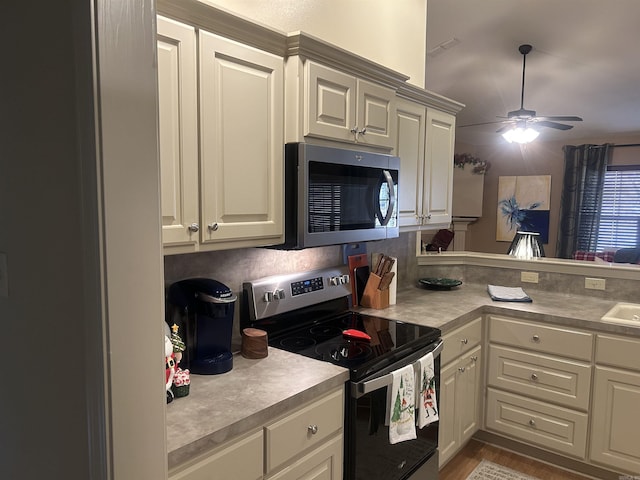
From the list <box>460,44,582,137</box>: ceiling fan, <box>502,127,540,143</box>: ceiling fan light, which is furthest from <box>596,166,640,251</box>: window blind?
<box>502,127,540,143</box>: ceiling fan light

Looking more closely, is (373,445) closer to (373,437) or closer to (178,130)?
(373,437)

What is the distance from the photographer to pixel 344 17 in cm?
249

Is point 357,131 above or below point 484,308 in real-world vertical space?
above

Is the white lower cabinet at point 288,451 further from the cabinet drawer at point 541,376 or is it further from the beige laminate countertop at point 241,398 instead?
the cabinet drawer at point 541,376

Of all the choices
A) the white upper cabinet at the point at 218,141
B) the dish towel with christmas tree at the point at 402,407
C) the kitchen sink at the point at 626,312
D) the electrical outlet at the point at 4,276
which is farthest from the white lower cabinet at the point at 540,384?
the electrical outlet at the point at 4,276

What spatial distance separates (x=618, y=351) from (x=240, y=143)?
6.93ft

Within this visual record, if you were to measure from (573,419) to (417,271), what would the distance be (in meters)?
1.26

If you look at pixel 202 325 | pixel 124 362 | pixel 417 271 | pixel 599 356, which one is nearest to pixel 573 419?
pixel 599 356

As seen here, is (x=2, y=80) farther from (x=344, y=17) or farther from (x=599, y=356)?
(x=599, y=356)

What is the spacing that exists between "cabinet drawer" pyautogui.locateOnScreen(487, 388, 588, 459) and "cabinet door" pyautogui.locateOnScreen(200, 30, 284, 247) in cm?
183

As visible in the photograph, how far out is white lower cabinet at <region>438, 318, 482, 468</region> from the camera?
7.94ft

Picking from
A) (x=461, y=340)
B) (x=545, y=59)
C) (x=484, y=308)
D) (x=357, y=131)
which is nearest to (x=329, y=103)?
(x=357, y=131)

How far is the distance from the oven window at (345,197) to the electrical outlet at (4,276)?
0.99 metres

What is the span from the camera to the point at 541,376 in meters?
2.62
